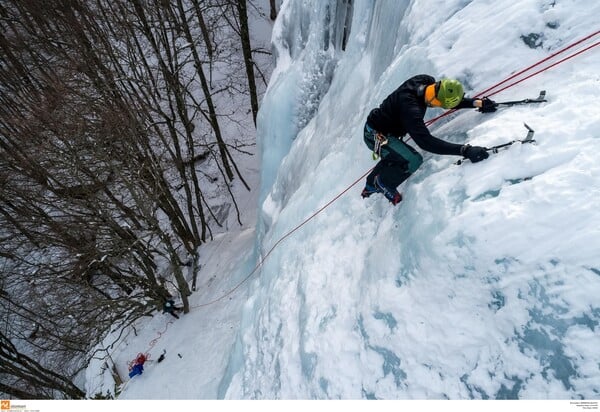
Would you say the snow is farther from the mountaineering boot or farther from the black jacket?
the black jacket

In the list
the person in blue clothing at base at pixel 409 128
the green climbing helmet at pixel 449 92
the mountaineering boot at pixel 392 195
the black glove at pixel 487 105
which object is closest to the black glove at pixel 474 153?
the person in blue clothing at base at pixel 409 128

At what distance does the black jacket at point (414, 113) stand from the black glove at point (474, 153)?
0.04m

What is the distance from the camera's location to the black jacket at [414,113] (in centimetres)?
301

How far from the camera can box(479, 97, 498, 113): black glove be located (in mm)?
3214

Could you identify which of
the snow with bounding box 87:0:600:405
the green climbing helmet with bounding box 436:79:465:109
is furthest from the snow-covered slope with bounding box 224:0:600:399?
the green climbing helmet with bounding box 436:79:465:109

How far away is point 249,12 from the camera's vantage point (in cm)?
1684

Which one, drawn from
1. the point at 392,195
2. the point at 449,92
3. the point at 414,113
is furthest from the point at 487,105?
the point at 392,195

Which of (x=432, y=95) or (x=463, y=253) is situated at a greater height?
(x=432, y=95)

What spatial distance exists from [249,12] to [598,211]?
17531 millimetres

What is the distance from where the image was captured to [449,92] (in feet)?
9.93

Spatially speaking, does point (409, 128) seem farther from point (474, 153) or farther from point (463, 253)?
point (463, 253)

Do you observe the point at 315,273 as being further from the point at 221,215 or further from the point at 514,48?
the point at 221,215

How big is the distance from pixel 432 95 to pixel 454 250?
4.35 ft

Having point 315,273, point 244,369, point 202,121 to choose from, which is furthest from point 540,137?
point 202,121
